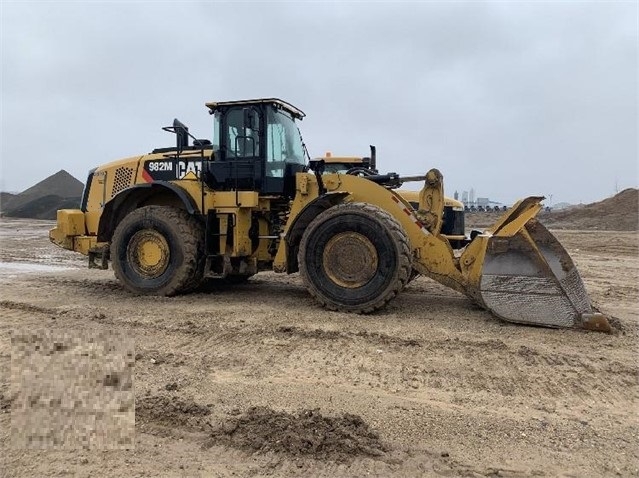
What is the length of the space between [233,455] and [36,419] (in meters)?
1.16

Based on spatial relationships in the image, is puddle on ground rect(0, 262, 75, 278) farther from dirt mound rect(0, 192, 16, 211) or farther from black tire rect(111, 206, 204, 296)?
dirt mound rect(0, 192, 16, 211)

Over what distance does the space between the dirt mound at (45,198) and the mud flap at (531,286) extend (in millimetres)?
38318

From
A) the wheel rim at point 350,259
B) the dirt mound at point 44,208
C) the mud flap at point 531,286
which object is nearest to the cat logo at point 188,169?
the wheel rim at point 350,259

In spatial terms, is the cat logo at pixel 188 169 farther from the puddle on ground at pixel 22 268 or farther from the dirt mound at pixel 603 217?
the dirt mound at pixel 603 217

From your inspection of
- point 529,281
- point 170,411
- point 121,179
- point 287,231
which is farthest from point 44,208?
point 170,411

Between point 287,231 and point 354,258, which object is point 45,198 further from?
point 354,258

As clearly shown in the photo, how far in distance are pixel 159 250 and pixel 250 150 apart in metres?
1.86

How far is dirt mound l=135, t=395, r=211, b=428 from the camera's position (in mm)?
3312

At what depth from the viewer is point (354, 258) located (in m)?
6.31

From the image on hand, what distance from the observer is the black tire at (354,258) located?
607cm

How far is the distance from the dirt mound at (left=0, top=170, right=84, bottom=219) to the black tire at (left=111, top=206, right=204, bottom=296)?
113 feet

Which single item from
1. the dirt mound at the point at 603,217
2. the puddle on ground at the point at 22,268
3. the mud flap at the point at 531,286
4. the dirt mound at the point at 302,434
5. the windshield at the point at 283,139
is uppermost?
the windshield at the point at 283,139

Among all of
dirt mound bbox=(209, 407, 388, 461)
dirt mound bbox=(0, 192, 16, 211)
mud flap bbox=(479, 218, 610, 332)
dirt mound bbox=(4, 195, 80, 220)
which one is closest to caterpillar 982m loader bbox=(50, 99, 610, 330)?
mud flap bbox=(479, 218, 610, 332)

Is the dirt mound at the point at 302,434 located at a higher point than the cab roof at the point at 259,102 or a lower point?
lower
